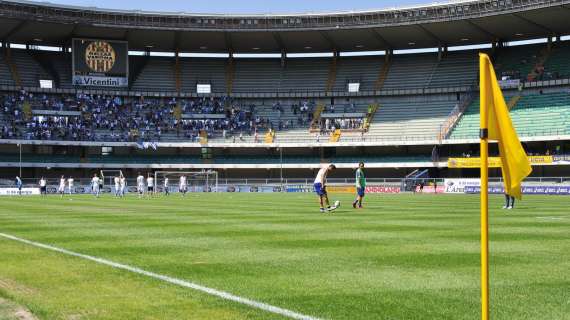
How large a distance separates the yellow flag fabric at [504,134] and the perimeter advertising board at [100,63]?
7509cm

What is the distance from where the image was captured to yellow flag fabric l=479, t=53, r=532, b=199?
538cm

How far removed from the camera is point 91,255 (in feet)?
40.0

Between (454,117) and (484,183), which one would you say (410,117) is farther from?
(484,183)

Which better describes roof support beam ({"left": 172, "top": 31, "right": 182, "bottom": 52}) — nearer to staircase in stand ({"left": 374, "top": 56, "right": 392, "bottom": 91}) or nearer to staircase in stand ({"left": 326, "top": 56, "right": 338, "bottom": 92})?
staircase in stand ({"left": 326, "top": 56, "right": 338, "bottom": 92})

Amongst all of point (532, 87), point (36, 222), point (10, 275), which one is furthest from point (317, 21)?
point (10, 275)

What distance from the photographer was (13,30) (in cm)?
7306

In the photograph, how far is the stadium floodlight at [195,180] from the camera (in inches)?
2776

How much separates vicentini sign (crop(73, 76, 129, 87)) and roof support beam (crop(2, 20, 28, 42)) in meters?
7.67

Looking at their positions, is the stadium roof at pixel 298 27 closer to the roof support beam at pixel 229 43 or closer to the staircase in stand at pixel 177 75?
the roof support beam at pixel 229 43

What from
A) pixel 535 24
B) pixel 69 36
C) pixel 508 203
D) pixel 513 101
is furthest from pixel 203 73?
pixel 508 203

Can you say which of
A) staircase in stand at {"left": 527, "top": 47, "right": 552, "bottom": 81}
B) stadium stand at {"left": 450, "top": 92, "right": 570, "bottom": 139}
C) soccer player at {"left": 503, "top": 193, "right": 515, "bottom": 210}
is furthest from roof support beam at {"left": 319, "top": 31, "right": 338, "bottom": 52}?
soccer player at {"left": 503, "top": 193, "right": 515, "bottom": 210}

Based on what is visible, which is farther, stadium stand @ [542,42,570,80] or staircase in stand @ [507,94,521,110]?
staircase in stand @ [507,94,521,110]

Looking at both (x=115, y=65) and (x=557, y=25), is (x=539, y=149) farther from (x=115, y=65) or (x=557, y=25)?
(x=115, y=65)

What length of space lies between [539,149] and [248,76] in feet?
117
